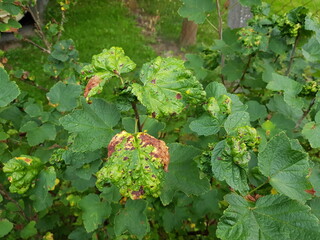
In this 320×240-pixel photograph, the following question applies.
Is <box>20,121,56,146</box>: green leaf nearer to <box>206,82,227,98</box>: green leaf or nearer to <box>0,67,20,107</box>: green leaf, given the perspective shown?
<box>0,67,20,107</box>: green leaf

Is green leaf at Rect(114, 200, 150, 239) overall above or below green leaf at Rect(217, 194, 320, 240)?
below

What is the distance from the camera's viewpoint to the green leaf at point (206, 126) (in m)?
1.05

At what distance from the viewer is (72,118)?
1.12m

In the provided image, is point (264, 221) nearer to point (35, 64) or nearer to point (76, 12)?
point (35, 64)

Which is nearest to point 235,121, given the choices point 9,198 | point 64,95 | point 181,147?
point 181,147

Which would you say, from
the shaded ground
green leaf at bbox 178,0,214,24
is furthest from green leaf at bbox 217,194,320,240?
the shaded ground

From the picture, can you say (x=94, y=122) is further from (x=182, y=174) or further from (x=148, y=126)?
(x=182, y=174)

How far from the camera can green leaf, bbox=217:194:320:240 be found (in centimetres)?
86

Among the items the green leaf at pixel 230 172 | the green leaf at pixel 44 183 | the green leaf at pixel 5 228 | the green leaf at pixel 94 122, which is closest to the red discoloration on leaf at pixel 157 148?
the green leaf at pixel 230 172

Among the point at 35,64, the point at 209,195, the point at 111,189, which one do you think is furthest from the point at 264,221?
the point at 35,64

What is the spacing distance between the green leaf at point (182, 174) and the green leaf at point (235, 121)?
0.19 m

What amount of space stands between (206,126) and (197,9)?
105cm

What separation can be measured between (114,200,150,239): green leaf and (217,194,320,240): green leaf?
49cm

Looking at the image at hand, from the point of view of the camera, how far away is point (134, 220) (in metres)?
1.33
